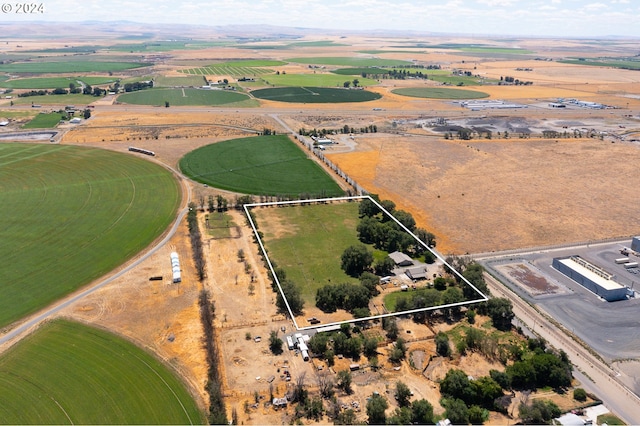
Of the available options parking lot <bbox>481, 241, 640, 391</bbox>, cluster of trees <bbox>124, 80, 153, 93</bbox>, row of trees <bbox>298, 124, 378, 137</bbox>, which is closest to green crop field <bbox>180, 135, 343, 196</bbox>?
row of trees <bbox>298, 124, 378, 137</bbox>

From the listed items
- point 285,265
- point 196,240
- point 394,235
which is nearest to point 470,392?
point 394,235

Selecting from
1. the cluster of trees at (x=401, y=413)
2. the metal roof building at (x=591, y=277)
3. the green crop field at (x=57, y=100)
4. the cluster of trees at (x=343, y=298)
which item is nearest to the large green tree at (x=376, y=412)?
the cluster of trees at (x=401, y=413)

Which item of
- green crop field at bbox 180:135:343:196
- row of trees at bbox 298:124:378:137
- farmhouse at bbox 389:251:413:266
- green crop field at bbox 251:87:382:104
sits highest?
green crop field at bbox 251:87:382:104

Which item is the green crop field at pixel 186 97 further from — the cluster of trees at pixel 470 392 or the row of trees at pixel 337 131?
the cluster of trees at pixel 470 392

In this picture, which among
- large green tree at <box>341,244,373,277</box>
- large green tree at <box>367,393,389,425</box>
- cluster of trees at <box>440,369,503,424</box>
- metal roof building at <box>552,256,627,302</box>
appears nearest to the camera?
large green tree at <box>367,393,389,425</box>

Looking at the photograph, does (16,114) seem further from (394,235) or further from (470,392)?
(470,392)

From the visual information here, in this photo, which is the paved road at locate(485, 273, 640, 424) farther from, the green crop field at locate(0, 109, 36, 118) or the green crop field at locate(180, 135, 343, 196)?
the green crop field at locate(0, 109, 36, 118)
